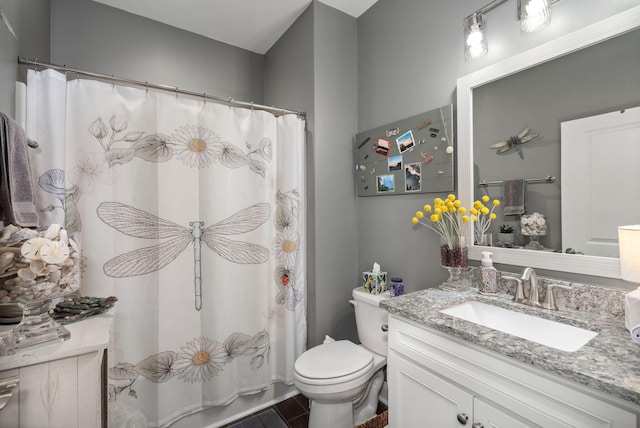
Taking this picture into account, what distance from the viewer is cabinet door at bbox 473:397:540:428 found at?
0.78 metres

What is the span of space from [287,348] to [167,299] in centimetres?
85

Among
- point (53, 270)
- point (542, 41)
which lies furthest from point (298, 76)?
point (53, 270)

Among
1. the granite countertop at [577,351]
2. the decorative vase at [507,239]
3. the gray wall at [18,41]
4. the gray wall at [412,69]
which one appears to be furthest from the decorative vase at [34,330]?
the decorative vase at [507,239]

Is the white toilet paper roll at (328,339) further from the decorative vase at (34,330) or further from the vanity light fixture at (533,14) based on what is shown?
the vanity light fixture at (533,14)

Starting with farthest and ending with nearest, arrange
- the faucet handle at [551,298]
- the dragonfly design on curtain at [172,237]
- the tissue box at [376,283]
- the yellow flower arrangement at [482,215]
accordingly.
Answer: the tissue box at [376,283] → the dragonfly design on curtain at [172,237] → the yellow flower arrangement at [482,215] → the faucet handle at [551,298]

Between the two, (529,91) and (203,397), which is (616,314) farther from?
(203,397)

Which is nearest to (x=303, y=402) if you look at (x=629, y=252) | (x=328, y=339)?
(x=328, y=339)

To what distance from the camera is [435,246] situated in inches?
62.7

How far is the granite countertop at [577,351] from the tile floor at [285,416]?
3.63ft

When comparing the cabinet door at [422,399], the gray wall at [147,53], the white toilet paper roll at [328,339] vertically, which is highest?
the gray wall at [147,53]

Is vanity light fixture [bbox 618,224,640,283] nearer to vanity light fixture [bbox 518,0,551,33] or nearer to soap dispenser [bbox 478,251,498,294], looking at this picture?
soap dispenser [bbox 478,251,498,294]

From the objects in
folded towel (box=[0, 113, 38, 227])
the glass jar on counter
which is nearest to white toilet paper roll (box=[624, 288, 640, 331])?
the glass jar on counter

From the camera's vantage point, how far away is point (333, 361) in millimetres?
1530

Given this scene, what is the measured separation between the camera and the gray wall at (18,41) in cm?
106
